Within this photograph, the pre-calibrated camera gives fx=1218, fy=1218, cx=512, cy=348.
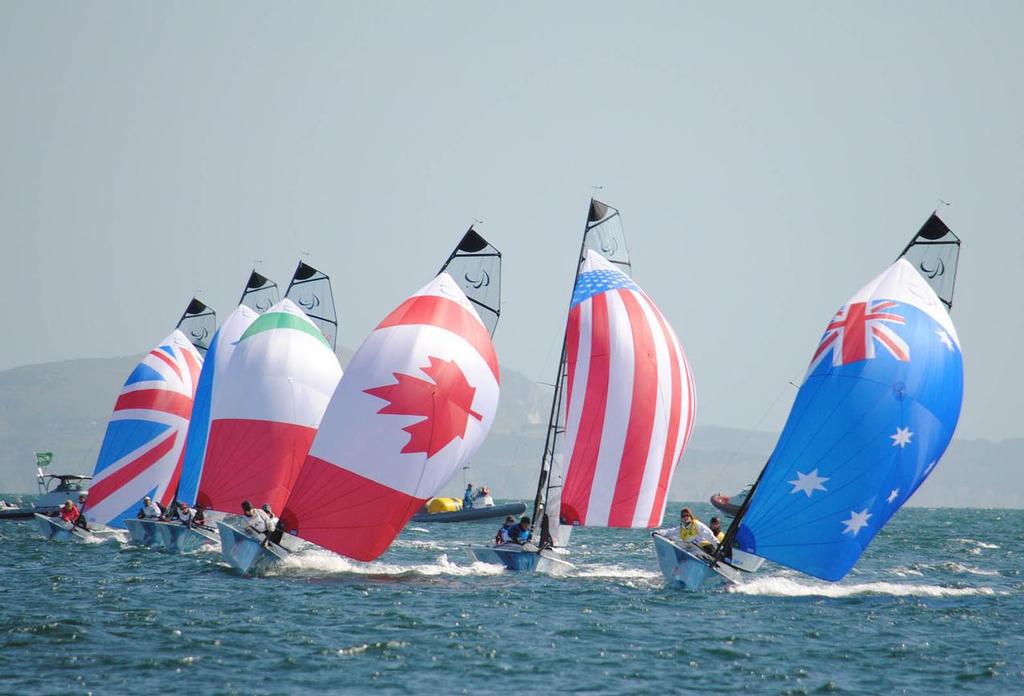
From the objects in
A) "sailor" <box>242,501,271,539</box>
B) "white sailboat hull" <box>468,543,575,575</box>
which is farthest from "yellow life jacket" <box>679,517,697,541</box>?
"sailor" <box>242,501,271,539</box>

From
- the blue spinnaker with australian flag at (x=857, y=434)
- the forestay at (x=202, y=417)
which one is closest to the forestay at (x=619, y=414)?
the blue spinnaker with australian flag at (x=857, y=434)

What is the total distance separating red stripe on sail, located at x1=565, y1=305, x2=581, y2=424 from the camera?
28.3 m

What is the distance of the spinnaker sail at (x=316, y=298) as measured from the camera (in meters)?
37.2

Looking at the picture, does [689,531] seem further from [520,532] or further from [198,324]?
[198,324]

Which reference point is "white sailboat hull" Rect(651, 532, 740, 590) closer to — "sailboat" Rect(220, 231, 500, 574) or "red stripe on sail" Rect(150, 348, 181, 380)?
"sailboat" Rect(220, 231, 500, 574)

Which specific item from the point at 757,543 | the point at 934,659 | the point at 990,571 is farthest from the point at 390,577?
the point at 990,571

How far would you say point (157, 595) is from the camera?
76.7 feet

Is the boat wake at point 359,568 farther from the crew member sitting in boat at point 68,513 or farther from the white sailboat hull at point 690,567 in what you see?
the crew member sitting in boat at point 68,513

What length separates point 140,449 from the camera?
36.9 meters

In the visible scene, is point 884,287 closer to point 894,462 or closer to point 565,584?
point 894,462

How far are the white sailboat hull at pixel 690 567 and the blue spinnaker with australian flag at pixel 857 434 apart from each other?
1.05 metres

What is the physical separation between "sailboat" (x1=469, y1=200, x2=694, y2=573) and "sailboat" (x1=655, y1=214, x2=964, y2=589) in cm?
344

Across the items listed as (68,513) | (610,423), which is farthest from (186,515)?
(610,423)

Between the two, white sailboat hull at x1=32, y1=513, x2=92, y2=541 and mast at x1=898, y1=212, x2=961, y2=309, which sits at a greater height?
mast at x1=898, y1=212, x2=961, y2=309
